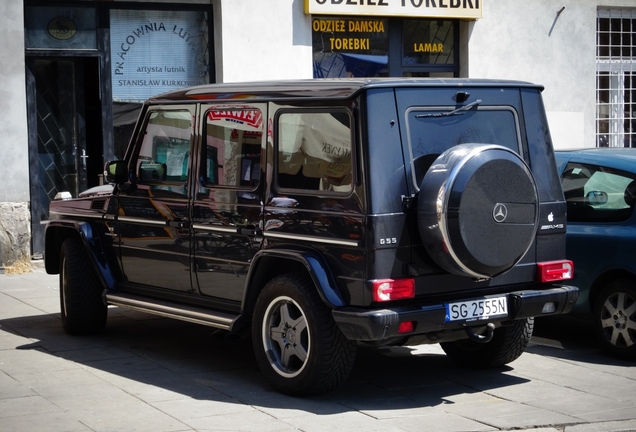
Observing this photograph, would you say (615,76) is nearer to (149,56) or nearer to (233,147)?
(149,56)

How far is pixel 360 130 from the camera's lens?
20.4 ft

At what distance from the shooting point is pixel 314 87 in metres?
6.59

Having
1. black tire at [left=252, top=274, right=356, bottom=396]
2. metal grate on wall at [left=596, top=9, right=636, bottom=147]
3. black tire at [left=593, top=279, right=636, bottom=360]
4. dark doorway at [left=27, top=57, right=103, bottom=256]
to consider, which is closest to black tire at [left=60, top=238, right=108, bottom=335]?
black tire at [left=252, top=274, right=356, bottom=396]

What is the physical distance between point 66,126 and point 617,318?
8.17 meters

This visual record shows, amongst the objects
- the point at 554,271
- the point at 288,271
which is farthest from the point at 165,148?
the point at 554,271

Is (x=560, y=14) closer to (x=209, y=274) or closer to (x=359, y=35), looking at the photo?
(x=359, y=35)

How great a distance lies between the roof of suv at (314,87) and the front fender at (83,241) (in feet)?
5.01

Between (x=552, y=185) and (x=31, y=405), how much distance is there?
3727mm

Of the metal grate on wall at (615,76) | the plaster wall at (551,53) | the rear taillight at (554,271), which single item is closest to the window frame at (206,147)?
the rear taillight at (554,271)

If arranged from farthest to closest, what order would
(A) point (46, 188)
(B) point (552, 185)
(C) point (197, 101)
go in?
(A) point (46, 188) → (C) point (197, 101) → (B) point (552, 185)

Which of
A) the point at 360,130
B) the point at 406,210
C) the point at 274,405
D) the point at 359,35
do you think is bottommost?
the point at 274,405

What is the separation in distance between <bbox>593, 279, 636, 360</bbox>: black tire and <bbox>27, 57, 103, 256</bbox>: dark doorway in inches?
301

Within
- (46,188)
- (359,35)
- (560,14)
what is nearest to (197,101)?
(46,188)

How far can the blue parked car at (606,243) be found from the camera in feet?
25.4
